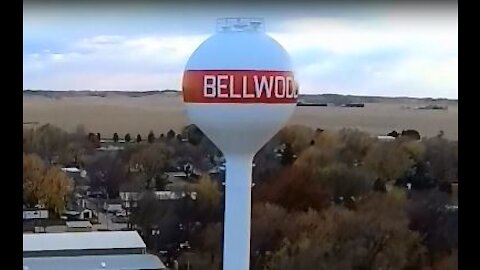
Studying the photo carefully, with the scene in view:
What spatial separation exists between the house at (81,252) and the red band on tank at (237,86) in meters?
1.13

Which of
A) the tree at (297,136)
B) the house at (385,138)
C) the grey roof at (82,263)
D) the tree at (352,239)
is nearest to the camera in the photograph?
the grey roof at (82,263)

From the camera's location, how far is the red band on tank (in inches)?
83.5

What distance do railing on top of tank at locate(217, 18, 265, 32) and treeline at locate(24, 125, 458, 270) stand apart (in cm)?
117

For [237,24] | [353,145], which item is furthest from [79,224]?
[237,24]

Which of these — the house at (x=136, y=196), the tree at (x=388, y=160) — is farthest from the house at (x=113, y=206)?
the tree at (x=388, y=160)

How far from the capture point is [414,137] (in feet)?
11.4

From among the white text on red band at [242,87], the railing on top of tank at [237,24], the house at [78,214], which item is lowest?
the house at [78,214]

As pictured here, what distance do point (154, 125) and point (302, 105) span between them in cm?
72

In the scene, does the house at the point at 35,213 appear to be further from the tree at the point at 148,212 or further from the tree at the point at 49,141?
the tree at the point at 148,212

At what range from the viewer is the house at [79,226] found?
10.7 ft

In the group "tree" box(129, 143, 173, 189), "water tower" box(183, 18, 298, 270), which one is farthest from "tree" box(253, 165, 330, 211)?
"water tower" box(183, 18, 298, 270)

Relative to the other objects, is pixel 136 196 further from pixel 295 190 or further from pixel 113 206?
pixel 295 190
